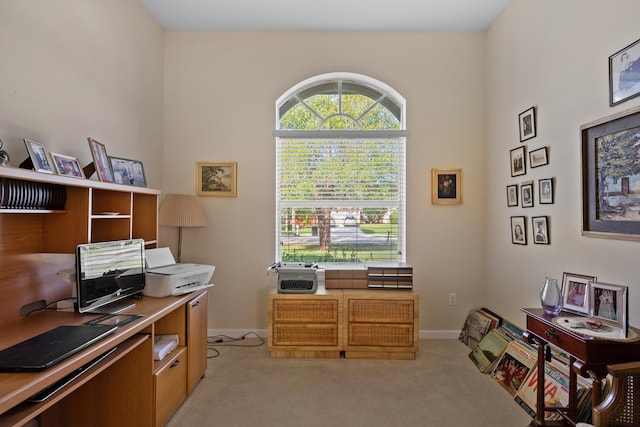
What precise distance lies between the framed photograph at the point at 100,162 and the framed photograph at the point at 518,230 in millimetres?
3166

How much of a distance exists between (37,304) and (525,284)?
3.37m

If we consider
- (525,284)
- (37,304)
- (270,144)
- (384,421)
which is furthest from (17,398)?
(525,284)

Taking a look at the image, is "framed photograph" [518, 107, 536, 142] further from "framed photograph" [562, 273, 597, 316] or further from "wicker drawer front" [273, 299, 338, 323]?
"wicker drawer front" [273, 299, 338, 323]

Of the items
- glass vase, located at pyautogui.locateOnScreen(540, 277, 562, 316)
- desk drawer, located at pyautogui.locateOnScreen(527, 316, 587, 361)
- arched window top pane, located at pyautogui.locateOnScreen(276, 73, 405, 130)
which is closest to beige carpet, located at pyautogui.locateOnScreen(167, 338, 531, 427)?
desk drawer, located at pyautogui.locateOnScreen(527, 316, 587, 361)

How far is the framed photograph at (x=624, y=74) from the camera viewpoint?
5.54ft

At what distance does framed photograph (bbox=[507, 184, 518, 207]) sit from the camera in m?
2.79

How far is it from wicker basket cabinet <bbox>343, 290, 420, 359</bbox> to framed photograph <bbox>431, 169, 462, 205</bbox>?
3.52ft

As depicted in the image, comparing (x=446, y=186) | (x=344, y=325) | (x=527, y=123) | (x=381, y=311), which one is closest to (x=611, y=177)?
(x=527, y=123)

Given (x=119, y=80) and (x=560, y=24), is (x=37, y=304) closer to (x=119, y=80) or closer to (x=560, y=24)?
(x=119, y=80)

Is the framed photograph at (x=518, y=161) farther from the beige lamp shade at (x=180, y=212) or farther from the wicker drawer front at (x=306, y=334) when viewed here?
the beige lamp shade at (x=180, y=212)

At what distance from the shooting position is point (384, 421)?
202cm

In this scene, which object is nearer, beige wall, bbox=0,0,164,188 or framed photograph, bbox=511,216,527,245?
beige wall, bbox=0,0,164,188

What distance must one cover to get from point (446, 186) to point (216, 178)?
2.38 meters

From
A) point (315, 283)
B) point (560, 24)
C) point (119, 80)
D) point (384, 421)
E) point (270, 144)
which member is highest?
point (560, 24)
